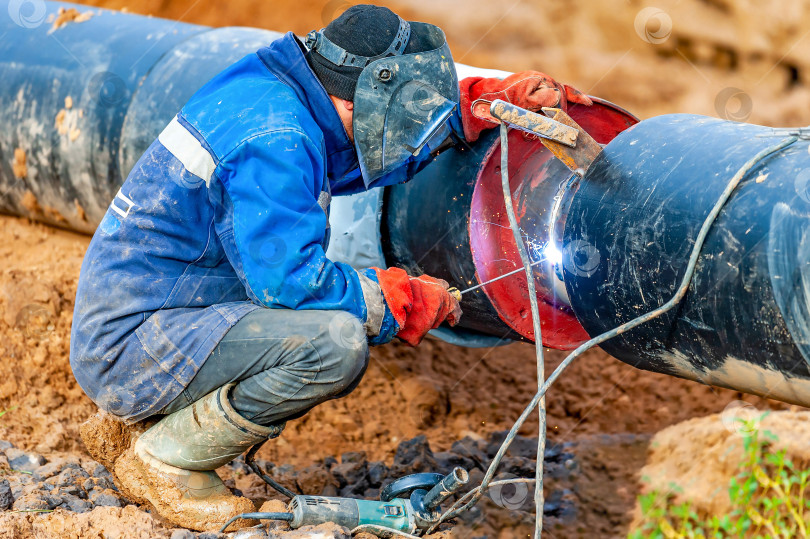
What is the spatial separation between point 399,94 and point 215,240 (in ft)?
2.00

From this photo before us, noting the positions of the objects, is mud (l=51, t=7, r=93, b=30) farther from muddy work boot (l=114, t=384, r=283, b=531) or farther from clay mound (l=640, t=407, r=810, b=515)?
clay mound (l=640, t=407, r=810, b=515)

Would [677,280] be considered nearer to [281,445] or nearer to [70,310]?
[281,445]

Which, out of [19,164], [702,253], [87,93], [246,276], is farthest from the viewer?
[19,164]

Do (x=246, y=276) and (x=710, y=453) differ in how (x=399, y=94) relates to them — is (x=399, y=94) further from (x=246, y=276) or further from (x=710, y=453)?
(x=710, y=453)

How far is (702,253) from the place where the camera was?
5.92ft

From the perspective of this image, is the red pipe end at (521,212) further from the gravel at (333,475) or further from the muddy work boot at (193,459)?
the muddy work boot at (193,459)

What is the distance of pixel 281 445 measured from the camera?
2963mm

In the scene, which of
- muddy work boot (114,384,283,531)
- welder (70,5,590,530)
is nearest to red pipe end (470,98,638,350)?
welder (70,5,590,530)

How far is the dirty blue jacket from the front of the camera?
Answer: 197cm

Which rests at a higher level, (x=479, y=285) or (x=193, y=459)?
(x=479, y=285)

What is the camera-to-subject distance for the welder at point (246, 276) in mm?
2047

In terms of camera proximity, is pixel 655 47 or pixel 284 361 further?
pixel 655 47

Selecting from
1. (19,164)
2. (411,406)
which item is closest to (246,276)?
(411,406)

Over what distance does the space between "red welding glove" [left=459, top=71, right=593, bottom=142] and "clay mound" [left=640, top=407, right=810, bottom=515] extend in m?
1.30
